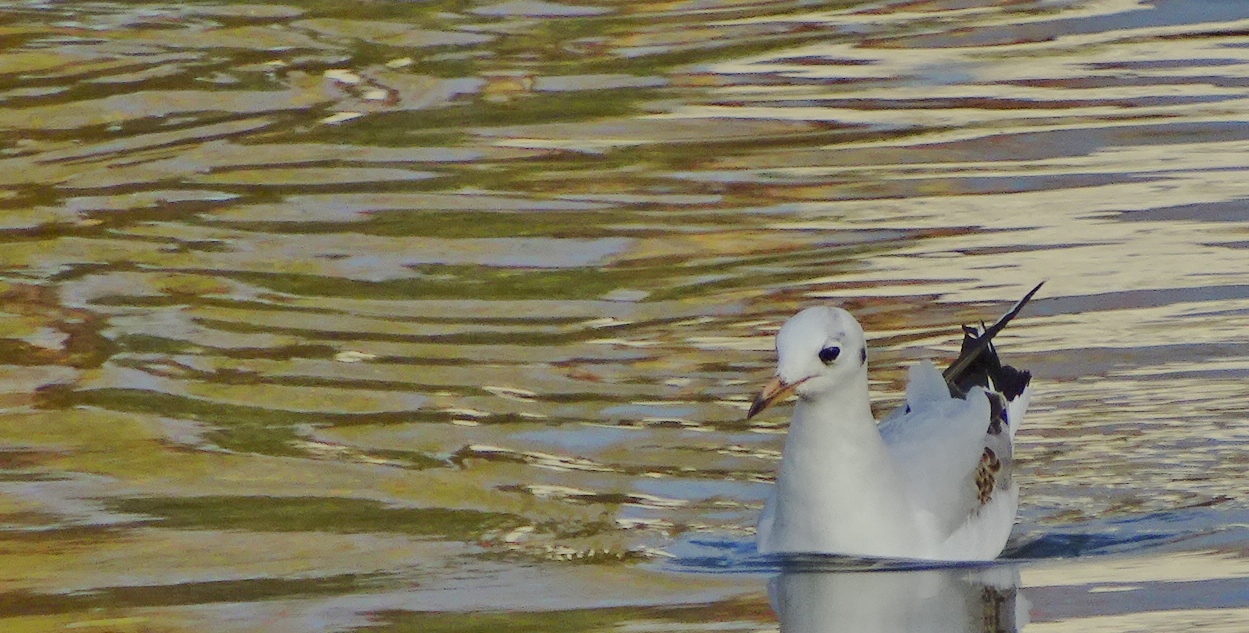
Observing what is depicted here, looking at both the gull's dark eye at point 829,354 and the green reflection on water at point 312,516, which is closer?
the gull's dark eye at point 829,354

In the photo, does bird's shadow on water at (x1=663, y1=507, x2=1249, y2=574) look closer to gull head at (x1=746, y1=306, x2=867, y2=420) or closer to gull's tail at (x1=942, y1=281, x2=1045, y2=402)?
gull head at (x1=746, y1=306, x2=867, y2=420)

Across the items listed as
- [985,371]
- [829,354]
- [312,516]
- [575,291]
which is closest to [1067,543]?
[985,371]

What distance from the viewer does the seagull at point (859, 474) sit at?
7.53 metres

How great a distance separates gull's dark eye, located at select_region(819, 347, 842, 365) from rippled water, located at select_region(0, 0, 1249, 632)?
694mm

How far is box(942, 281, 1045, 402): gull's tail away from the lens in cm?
892

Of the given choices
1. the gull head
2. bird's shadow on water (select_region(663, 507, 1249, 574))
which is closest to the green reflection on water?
bird's shadow on water (select_region(663, 507, 1249, 574))

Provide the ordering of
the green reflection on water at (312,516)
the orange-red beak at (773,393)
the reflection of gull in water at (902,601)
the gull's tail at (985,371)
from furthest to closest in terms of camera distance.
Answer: the gull's tail at (985,371), the green reflection on water at (312,516), the orange-red beak at (773,393), the reflection of gull in water at (902,601)

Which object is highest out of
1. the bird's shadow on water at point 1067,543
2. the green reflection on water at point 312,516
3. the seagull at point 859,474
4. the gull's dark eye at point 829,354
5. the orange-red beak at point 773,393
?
the gull's dark eye at point 829,354

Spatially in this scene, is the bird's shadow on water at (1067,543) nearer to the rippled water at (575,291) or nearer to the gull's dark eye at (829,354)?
the rippled water at (575,291)

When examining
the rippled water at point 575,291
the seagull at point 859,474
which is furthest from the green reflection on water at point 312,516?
the seagull at point 859,474

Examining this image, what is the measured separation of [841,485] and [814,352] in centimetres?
49

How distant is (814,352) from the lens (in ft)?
24.6

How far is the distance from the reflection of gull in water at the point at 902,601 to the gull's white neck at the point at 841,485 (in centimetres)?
11

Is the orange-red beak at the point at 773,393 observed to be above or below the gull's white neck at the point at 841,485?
above
